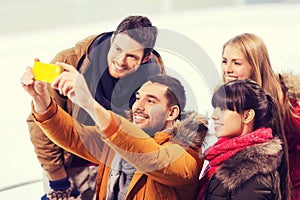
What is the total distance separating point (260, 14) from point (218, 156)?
387 mm

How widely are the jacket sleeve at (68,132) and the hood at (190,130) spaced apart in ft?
0.55

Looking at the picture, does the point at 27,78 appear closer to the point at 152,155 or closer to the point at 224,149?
the point at 152,155

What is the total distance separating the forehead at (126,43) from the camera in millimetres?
1543

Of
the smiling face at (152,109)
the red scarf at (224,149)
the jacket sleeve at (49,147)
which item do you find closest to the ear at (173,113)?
the smiling face at (152,109)

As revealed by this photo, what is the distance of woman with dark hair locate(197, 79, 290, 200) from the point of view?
1.59 meters

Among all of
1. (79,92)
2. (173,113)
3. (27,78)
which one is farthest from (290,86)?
(27,78)

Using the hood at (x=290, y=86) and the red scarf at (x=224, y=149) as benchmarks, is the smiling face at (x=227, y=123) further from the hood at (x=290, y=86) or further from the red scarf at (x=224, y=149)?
the hood at (x=290, y=86)

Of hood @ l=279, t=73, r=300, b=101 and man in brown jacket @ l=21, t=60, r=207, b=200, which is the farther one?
hood @ l=279, t=73, r=300, b=101

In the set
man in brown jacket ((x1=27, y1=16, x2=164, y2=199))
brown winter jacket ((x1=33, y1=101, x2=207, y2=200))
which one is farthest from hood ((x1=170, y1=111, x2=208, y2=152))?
man in brown jacket ((x1=27, y1=16, x2=164, y2=199))

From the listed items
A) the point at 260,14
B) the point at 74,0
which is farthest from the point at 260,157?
the point at 74,0

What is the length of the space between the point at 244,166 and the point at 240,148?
42 mm

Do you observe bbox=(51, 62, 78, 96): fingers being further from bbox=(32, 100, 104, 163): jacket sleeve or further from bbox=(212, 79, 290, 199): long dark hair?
bbox=(212, 79, 290, 199): long dark hair

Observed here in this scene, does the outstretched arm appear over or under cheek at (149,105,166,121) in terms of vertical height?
over

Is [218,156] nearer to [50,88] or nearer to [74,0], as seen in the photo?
[50,88]
